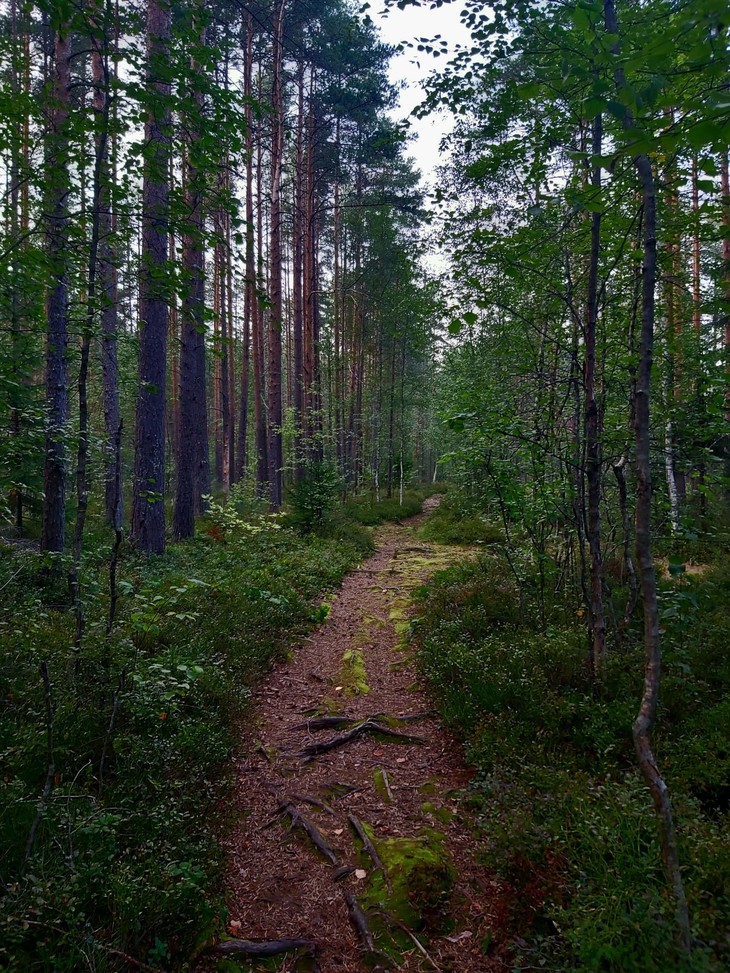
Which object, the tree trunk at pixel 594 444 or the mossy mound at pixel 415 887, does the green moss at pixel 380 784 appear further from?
the tree trunk at pixel 594 444

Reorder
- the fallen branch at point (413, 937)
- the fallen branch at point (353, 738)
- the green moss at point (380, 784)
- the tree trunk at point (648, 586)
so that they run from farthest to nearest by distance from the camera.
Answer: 1. the fallen branch at point (353, 738)
2. the green moss at point (380, 784)
3. the fallen branch at point (413, 937)
4. the tree trunk at point (648, 586)

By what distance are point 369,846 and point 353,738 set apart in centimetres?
142

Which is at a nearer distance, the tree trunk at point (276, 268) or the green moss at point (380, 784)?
the green moss at point (380, 784)

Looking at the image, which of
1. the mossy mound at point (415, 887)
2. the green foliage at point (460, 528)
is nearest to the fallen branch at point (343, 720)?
the mossy mound at point (415, 887)

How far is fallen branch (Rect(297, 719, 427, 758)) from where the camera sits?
4582mm

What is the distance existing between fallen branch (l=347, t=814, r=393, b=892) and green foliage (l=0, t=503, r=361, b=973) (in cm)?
100

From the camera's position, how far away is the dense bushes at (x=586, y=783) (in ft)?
7.72

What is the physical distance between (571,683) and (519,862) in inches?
91.3

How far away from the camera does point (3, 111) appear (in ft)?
11.6

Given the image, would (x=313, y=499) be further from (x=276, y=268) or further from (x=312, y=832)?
(x=312, y=832)

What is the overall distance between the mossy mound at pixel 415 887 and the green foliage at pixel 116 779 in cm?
97

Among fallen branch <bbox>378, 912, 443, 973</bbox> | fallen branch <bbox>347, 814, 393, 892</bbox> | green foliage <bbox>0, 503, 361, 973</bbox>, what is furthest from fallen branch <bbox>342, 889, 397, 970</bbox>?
green foliage <bbox>0, 503, 361, 973</bbox>

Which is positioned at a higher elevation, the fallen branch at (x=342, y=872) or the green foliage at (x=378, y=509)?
the green foliage at (x=378, y=509)

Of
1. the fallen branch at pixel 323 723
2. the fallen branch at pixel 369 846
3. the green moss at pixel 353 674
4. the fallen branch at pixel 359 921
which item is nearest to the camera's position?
the fallen branch at pixel 359 921
